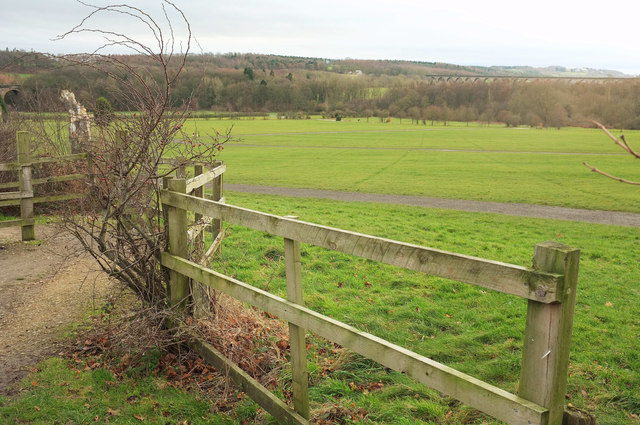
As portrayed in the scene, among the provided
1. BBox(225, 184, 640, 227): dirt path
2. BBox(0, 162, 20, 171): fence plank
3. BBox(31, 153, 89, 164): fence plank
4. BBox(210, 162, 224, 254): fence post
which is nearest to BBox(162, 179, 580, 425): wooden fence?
BBox(210, 162, 224, 254): fence post

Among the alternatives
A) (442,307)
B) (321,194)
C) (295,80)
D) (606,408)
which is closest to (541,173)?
(321,194)

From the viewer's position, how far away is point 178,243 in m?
5.02

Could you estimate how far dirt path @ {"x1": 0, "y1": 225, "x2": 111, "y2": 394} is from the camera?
17.3 feet

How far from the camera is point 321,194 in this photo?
21.5 metres

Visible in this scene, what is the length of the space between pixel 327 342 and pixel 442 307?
1839 millimetres

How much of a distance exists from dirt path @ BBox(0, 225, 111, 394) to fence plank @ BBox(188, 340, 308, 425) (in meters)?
1.29

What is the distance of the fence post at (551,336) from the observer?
7.75 feet

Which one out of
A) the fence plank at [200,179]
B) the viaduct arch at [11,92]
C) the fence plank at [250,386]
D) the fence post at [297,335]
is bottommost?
the fence plank at [250,386]

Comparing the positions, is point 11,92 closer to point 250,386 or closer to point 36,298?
point 36,298

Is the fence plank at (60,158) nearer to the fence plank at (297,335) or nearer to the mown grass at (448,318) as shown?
the mown grass at (448,318)

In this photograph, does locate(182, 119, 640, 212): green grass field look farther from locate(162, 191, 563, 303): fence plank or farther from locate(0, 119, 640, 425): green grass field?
locate(162, 191, 563, 303): fence plank

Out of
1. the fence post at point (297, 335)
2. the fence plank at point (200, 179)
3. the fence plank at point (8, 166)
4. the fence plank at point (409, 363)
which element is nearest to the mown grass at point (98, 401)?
the fence post at point (297, 335)

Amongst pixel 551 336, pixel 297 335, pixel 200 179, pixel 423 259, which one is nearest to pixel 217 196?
pixel 200 179

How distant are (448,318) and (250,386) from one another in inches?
118
